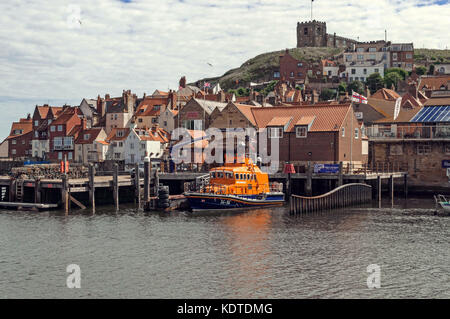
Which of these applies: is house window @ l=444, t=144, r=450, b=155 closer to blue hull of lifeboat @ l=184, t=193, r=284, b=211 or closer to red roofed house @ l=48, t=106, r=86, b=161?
A: blue hull of lifeboat @ l=184, t=193, r=284, b=211

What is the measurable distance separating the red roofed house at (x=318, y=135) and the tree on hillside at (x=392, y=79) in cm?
7459

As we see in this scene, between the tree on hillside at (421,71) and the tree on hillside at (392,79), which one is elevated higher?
the tree on hillside at (421,71)

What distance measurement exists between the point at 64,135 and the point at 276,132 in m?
52.2

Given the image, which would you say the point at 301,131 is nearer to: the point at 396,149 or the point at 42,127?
the point at 396,149

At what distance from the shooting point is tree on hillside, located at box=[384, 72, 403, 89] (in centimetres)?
14575

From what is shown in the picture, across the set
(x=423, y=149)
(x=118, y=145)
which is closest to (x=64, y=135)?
(x=118, y=145)

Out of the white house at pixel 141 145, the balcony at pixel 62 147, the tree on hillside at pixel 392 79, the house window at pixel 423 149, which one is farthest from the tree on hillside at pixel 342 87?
the house window at pixel 423 149

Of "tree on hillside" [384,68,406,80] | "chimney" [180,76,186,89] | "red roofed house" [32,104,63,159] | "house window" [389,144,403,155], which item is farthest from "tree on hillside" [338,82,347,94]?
"house window" [389,144,403,155]

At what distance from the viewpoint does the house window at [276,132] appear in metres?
73.8

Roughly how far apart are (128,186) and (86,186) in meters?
10.5

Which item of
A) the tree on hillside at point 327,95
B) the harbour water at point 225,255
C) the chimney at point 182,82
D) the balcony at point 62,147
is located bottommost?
the harbour water at point 225,255

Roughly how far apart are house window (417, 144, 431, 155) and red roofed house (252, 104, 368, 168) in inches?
296

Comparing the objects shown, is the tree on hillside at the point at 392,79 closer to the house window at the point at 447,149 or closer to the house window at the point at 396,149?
the house window at the point at 396,149

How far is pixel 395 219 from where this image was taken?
49.5 metres
